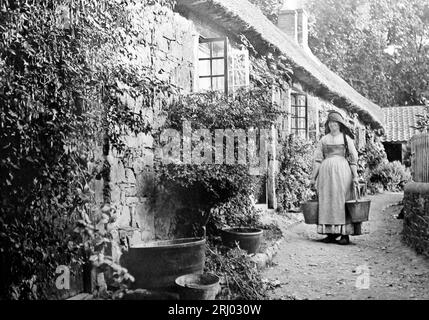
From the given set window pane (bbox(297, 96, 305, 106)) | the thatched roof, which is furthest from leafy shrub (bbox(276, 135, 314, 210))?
the thatched roof

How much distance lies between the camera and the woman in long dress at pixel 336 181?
6.30 m

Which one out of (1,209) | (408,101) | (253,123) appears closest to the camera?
(1,209)

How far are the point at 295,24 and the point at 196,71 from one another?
9.72m

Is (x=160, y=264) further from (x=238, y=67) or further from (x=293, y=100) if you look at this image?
(x=293, y=100)

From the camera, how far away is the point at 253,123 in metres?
4.87

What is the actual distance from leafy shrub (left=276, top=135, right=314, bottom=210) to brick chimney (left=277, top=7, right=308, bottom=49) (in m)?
5.44

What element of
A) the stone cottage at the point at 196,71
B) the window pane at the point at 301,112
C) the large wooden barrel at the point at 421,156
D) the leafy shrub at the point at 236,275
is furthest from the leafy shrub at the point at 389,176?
the leafy shrub at the point at 236,275

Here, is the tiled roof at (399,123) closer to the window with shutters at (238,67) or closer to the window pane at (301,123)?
the window pane at (301,123)

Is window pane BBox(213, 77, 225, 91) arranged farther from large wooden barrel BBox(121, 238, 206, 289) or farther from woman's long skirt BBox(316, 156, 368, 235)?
large wooden barrel BBox(121, 238, 206, 289)

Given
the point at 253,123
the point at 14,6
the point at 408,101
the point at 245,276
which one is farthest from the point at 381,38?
the point at 14,6

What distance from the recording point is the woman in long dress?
630cm

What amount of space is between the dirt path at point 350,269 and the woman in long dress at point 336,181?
263 millimetres

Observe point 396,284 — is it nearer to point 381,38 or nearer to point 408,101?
point 381,38
